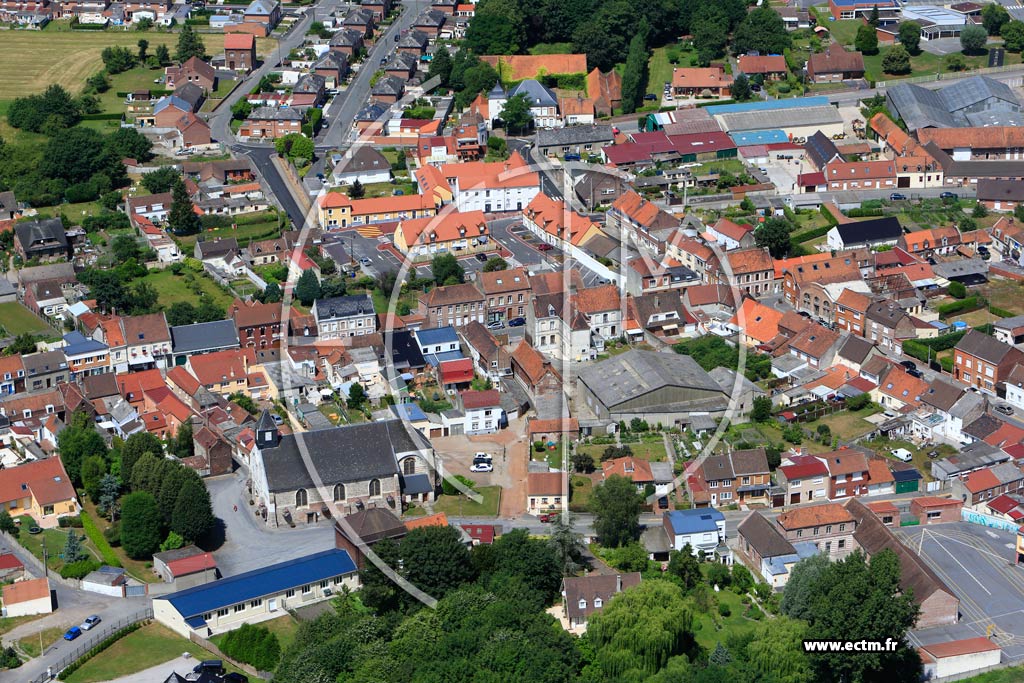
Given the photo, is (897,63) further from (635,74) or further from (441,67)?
(441,67)

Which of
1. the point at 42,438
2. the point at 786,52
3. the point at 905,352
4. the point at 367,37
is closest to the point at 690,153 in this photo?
the point at 786,52

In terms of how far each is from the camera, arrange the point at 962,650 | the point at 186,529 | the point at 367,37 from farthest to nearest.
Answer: the point at 367,37
the point at 186,529
the point at 962,650

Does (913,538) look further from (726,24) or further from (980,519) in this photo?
(726,24)

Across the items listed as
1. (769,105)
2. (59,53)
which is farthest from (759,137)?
(59,53)

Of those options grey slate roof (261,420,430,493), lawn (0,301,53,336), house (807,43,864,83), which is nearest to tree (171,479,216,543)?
grey slate roof (261,420,430,493)

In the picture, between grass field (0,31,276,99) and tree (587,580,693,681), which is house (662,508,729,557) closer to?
tree (587,580,693,681)

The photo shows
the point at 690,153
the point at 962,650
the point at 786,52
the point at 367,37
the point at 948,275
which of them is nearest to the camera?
the point at 962,650
